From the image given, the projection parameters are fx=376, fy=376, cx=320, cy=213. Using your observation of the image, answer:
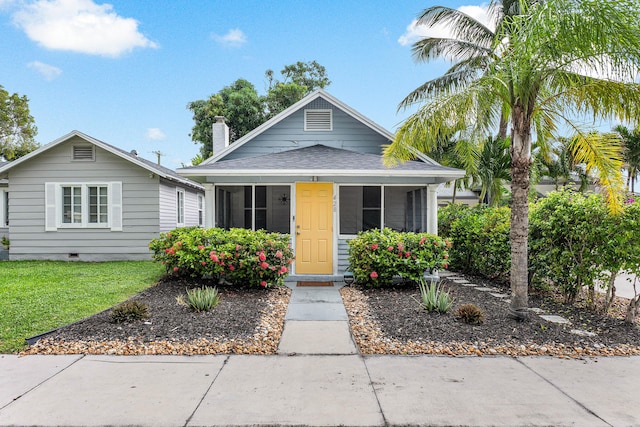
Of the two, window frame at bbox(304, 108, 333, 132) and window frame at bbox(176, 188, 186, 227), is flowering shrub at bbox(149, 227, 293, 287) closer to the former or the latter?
window frame at bbox(304, 108, 333, 132)

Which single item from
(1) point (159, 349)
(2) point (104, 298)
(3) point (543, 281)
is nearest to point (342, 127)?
(3) point (543, 281)

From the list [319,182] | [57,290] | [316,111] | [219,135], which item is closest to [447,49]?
[316,111]

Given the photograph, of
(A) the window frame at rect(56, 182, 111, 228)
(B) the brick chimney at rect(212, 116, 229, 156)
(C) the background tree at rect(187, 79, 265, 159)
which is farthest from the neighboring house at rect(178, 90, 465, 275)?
(C) the background tree at rect(187, 79, 265, 159)

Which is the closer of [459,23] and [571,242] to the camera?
[571,242]

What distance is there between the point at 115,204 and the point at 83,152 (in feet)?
6.28

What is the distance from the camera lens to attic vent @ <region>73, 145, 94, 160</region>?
38.5 ft

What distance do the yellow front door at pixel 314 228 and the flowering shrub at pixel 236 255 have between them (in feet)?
4.14

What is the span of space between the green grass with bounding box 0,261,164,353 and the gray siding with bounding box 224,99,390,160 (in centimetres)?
446

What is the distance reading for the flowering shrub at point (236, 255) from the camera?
22.9 ft

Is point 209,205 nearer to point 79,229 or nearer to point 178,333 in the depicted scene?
point 178,333

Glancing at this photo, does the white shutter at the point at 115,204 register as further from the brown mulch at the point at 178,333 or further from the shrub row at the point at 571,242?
the shrub row at the point at 571,242

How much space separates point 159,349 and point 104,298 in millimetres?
2923

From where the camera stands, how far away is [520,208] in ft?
17.0

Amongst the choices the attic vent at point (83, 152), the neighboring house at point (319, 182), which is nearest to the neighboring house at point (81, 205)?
the attic vent at point (83, 152)
